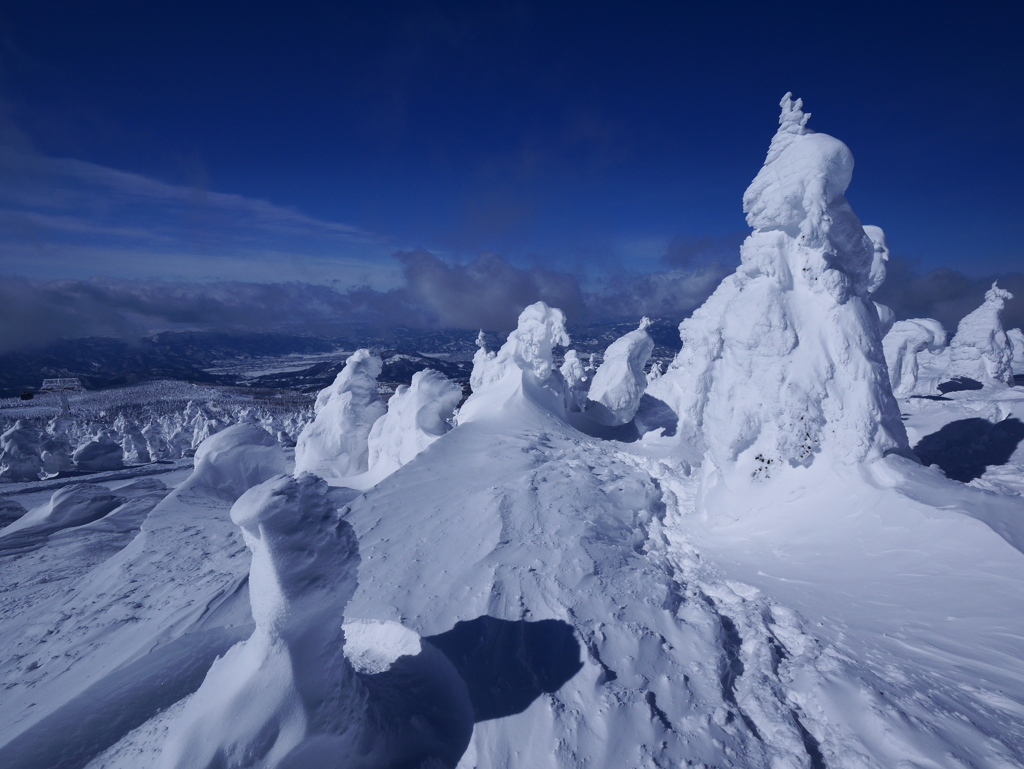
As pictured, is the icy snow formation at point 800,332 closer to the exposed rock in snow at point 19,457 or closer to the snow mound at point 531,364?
the snow mound at point 531,364

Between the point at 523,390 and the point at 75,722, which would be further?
the point at 523,390

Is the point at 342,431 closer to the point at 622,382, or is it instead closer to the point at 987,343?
the point at 622,382

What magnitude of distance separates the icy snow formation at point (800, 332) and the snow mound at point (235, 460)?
17.7 metres

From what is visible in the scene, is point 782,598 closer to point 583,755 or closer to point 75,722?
point 583,755

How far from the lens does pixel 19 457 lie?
89.1 feet

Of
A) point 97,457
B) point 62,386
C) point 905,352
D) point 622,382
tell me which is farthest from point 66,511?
point 62,386

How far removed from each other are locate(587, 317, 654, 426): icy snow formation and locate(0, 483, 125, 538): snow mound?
873 inches

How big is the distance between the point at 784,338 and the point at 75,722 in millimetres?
14063

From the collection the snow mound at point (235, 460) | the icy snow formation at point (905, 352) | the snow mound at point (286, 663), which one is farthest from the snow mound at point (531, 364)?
the icy snow formation at point (905, 352)

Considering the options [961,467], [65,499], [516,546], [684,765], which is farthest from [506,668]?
[65,499]

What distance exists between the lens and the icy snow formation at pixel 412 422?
17547mm

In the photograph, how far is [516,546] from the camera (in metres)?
8.88

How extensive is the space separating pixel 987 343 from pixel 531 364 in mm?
27747

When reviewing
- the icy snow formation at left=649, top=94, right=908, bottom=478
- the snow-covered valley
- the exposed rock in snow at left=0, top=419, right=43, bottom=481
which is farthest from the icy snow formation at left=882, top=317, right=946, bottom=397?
the exposed rock in snow at left=0, top=419, right=43, bottom=481
